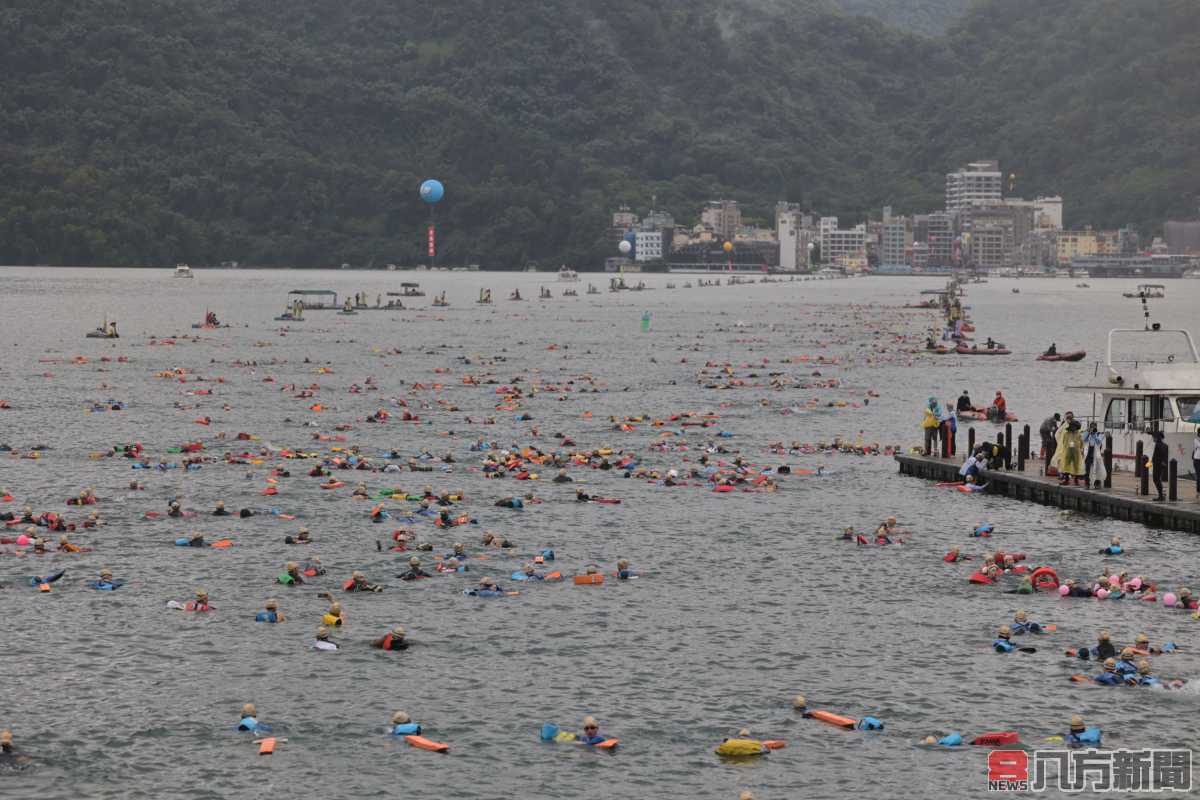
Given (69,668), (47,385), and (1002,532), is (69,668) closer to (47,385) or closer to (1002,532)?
(1002,532)

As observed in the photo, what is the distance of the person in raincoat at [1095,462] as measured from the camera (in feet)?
163

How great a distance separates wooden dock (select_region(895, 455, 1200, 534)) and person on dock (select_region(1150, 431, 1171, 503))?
351 millimetres

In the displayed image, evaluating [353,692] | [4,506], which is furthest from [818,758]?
[4,506]

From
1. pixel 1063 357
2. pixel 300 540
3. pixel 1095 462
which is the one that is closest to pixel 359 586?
pixel 300 540

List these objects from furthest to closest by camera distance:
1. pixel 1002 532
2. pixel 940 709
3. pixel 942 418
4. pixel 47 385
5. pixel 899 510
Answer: pixel 47 385, pixel 942 418, pixel 899 510, pixel 1002 532, pixel 940 709

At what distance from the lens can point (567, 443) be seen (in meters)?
65.5

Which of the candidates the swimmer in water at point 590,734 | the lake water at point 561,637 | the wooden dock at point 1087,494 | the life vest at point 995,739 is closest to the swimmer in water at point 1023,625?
the lake water at point 561,637

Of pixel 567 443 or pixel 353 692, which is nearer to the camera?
pixel 353 692

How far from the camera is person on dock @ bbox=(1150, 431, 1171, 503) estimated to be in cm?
4694

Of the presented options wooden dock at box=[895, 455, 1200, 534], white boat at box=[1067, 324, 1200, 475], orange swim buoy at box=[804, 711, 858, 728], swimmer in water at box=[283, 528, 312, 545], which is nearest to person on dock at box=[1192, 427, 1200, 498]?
wooden dock at box=[895, 455, 1200, 534]

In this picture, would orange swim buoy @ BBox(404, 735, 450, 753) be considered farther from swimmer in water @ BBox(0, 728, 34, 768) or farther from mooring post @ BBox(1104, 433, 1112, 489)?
mooring post @ BBox(1104, 433, 1112, 489)

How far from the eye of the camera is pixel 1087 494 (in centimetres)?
4878

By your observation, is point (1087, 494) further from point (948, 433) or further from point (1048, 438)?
point (948, 433)

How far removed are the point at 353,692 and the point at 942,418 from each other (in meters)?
33.7
